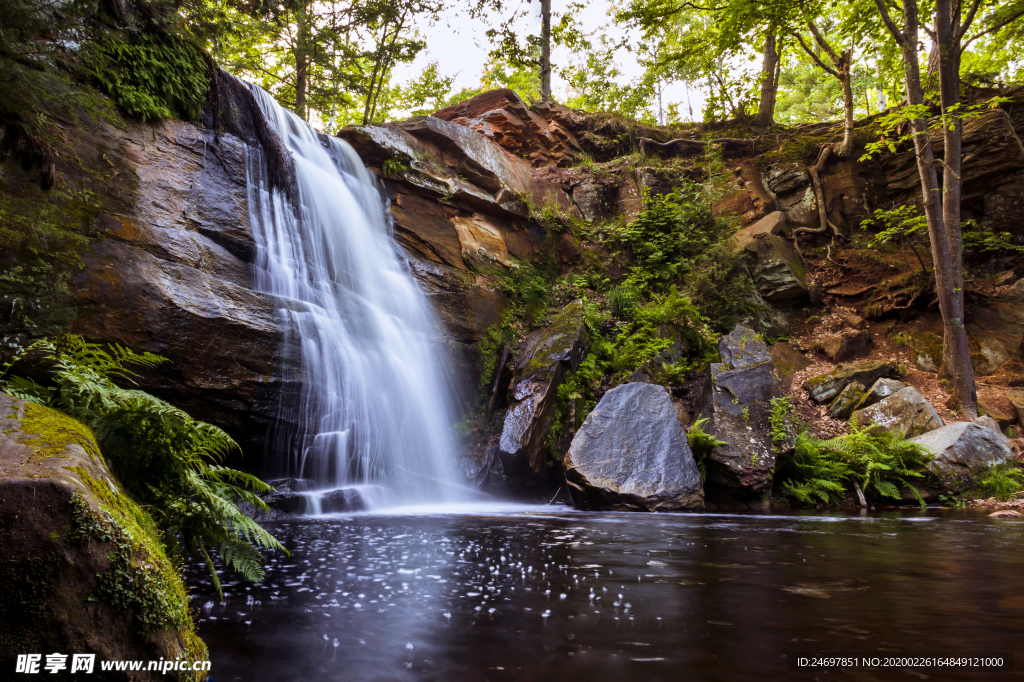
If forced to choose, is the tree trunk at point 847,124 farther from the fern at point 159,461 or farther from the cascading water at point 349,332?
the fern at point 159,461

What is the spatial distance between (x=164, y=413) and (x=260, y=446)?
482 cm

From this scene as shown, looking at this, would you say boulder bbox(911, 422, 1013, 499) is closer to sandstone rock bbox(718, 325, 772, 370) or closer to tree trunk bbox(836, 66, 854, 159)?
sandstone rock bbox(718, 325, 772, 370)

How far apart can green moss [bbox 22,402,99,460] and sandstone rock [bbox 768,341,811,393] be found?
37.3 ft

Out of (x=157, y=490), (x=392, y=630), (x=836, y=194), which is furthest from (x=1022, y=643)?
(x=836, y=194)

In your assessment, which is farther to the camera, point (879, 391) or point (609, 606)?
point (879, 391)

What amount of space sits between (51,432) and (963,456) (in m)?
10.8

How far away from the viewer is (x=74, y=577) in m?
1.59

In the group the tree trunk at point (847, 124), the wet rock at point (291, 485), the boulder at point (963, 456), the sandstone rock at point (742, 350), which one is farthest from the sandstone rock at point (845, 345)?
the wet rock at point (291, 485)

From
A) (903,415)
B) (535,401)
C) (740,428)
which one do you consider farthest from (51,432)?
(903,415)

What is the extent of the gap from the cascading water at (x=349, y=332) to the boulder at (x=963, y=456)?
25.0 ft

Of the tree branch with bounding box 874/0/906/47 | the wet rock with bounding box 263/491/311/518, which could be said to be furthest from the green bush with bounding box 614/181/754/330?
the wet rock with bounding box 263/491/311/518

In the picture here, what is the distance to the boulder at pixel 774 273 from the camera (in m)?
12.7

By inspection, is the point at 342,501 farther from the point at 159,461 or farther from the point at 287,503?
the point at 159,461

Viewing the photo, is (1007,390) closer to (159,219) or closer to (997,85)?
(997,85)
